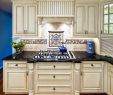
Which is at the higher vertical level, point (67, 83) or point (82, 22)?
point (82, 22)

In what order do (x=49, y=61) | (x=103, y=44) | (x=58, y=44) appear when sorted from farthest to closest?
(x=58, y=44) < (x=103, y=44) < (x=49, y=61)

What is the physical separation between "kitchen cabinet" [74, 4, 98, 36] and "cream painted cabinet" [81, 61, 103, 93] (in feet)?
3.04

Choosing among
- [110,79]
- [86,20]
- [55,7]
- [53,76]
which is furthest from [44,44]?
[110,79]

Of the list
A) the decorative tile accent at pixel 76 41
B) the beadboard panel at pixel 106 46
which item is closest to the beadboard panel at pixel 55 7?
the decorative tile accent at pixel 76 41

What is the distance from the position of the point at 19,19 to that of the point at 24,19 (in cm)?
12

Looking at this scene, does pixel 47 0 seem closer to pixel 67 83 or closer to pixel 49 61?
pixel 49 61

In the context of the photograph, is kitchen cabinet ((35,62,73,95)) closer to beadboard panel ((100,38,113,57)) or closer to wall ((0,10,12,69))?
beadboard panel ((100,38,113,57))

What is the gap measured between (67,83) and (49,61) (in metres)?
0.61

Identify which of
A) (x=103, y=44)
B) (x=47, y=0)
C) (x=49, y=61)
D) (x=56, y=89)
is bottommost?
(x=56, y=89)

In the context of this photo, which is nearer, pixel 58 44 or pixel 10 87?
pixel 10 87

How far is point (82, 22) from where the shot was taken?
5.38 meters

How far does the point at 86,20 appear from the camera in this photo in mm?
5375

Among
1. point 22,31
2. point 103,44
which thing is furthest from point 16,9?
point 103,44

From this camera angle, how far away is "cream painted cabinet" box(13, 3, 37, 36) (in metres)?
5.36
